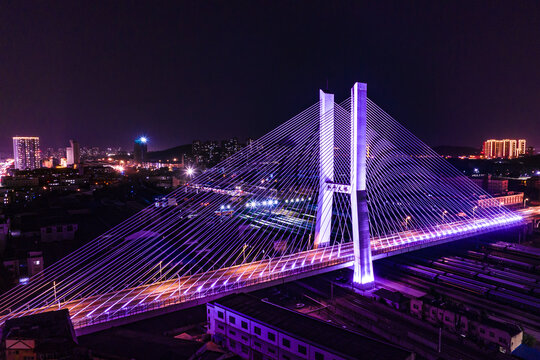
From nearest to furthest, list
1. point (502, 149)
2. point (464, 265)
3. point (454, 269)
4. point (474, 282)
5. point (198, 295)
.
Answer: point (198, 295), point (474, 282), point (454, 269), point (464, 265), point (502, 149)

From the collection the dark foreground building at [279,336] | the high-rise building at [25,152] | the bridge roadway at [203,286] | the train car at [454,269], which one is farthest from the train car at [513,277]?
the high-rise building at [25,152]

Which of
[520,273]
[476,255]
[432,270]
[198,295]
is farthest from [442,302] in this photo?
[476,255]

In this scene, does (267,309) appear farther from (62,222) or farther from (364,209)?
(62,222)

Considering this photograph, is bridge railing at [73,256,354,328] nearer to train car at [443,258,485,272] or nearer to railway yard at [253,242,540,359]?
railway yard at [253,242,540,359]

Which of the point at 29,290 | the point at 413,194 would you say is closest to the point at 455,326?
the point at 29,290

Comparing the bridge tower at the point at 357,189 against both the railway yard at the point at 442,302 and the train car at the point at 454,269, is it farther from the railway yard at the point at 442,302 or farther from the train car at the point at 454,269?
the train car at the point at 454,269

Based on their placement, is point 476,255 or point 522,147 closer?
point 476,255

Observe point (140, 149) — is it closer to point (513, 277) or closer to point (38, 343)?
point (513, 277)
